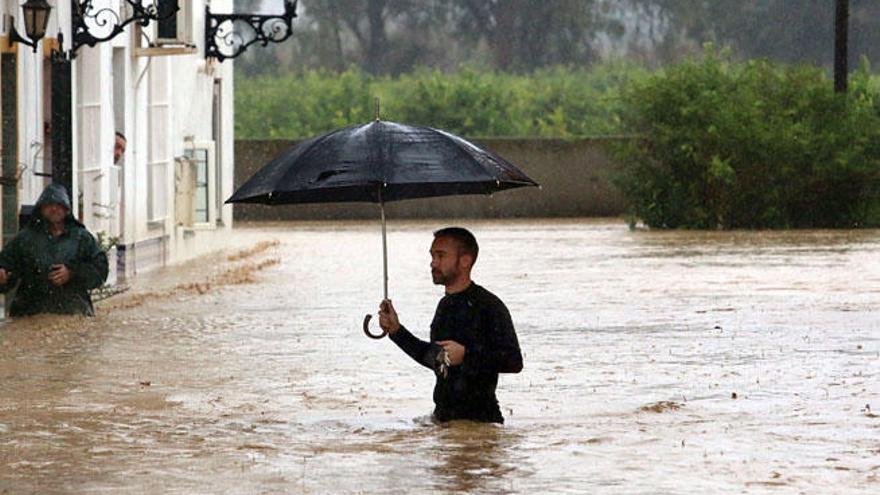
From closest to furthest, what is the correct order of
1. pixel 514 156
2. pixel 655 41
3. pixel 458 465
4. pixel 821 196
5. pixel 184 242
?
1. pixel 458 465
2. pixel 184 242
3. pixel 821 196
4. pixel 514 156
5. pixel 655 41

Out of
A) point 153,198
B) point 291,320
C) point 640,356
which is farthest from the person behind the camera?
point 153,198

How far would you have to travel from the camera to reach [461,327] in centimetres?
1158

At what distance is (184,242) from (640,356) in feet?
55.3

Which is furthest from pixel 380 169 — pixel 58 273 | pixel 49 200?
pixel 49 200

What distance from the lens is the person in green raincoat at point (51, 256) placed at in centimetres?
1895

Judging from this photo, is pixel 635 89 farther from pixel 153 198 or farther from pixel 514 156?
pixel 153 198

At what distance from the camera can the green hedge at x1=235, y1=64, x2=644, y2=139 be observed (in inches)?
2282

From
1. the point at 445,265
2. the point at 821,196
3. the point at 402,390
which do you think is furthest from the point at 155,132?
the point at 445,265

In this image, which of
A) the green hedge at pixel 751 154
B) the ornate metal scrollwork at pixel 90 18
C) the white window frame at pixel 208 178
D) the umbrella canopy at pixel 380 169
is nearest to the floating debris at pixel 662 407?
the umbrella canopy at pixel 380 169

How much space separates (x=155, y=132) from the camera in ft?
101

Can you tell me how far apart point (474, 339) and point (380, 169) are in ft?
2.99

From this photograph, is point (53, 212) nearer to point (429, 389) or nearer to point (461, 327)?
point (429, 389)

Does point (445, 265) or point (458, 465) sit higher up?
point (445, 265)

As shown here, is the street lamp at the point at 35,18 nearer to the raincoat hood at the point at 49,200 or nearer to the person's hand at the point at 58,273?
the raincoat hood at the point at 49,200
